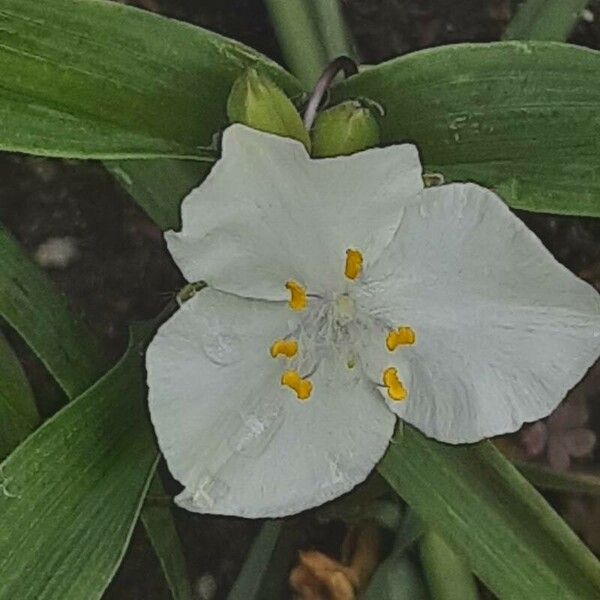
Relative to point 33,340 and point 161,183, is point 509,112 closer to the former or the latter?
point 161,183

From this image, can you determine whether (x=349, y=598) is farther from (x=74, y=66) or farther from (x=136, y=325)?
(x=74, y=66)

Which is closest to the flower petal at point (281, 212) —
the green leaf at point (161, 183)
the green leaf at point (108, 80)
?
the green leaf at point (108, 80)

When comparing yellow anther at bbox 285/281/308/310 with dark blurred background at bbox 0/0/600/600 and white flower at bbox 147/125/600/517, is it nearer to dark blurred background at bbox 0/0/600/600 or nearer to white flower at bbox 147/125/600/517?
white flower at bbox 147/125/600/517

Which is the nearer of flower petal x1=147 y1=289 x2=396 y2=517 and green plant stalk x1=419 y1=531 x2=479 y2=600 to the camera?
flower petal x1=147 y1=289 x2=396 y2=517

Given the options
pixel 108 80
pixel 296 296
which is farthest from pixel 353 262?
pixel 108 80

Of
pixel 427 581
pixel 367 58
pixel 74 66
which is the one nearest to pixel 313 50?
pixel 367 58

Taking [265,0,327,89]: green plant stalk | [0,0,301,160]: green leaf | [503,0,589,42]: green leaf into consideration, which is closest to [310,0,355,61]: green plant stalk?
[265,0,327,89]: green plant stalk
